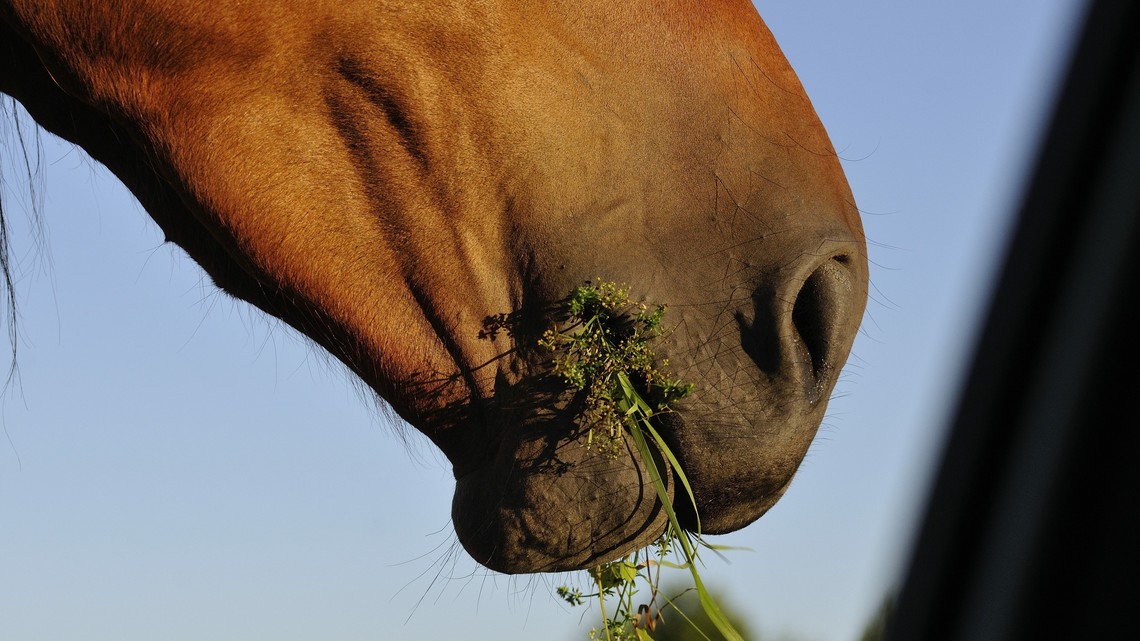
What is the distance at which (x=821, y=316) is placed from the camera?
216 centimetres

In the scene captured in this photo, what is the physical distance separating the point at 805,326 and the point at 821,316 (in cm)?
5

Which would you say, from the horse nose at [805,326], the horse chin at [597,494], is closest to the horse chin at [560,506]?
the horse chin at [597,494]

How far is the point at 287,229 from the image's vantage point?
2422 millimetres

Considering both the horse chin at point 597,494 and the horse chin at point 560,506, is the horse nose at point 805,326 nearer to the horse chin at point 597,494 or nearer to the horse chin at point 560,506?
the horse chin at point 597,494

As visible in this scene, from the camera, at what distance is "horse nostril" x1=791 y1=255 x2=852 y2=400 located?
2150 millimetres

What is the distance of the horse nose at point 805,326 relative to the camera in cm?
214

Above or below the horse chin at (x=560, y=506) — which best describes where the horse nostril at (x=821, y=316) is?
above

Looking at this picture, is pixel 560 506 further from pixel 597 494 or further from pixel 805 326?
pixel 805 326

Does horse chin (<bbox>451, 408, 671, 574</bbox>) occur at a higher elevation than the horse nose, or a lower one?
lower

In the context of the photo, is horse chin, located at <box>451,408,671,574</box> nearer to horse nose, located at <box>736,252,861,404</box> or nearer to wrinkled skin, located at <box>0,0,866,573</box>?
wrinkled skin, located at <box>0,0,866,573</box>

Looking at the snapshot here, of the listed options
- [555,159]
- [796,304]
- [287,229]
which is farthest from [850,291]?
[287,229]

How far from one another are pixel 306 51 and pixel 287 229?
1.29ft

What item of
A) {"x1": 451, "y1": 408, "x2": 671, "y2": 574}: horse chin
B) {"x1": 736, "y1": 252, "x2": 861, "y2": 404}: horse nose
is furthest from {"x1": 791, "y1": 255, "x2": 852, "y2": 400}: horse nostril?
{"x1": 451, "y1": 408, "x2": 671, "y2": 574}: horse chin

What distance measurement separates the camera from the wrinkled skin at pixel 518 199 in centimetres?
219
